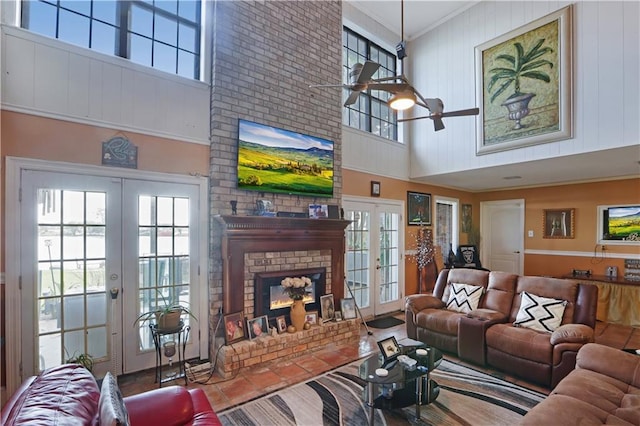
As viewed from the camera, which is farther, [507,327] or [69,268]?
[507,327]

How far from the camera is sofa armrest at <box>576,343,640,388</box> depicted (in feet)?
6.92

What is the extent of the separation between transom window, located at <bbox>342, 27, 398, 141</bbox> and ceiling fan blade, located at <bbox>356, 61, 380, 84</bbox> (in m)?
2.53

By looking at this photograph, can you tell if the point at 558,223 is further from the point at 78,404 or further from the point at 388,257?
the point at 78,404

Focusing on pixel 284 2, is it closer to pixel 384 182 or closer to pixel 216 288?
pixel 384 182

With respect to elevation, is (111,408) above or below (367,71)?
below

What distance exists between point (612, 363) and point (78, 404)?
128 inches

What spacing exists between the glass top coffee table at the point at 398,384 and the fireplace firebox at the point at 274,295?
153 centimetres

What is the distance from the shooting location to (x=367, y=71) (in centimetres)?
237

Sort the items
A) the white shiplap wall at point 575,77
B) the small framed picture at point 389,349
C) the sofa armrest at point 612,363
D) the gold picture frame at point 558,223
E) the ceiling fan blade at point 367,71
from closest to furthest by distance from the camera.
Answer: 1. the sofa armrest at point 612,363
2. the ceiling fan blade at point 367,71
3. the small framed picture at point 389,349
4. the white shiplap wall at point 575,77
5. the gold picture frame at point 558,223

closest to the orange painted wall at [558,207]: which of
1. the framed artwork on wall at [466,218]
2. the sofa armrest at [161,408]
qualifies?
the framed artwork on wall at [466,218]

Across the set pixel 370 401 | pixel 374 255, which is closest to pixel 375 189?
pixel 374 255

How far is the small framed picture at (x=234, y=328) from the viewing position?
3314 millimetres

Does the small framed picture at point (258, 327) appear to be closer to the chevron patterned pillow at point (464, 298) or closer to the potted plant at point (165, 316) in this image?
the potted plant at point (165, 316)

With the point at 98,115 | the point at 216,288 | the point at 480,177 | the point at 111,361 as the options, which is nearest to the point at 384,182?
the point at 480,177
